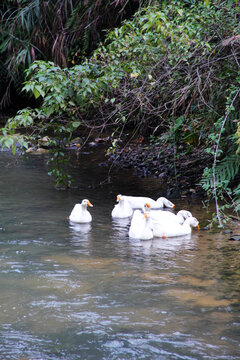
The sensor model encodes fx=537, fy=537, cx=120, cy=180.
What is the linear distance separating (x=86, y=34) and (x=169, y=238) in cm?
761

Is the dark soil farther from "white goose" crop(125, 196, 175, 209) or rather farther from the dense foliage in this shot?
the dense foliage

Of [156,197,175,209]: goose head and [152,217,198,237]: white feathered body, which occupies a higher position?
[156,197,175,209]: goose head

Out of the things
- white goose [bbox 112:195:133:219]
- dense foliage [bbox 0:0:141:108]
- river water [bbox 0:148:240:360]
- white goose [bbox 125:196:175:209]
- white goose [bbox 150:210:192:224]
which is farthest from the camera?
dense foliage [bbox 0:0:141:108]

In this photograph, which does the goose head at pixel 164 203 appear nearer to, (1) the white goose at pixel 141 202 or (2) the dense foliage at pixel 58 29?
(1) the white goose at pixel 141 202

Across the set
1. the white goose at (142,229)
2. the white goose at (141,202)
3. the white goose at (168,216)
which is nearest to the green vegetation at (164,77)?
the white goose at (168,216)

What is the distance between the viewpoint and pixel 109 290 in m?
5.66

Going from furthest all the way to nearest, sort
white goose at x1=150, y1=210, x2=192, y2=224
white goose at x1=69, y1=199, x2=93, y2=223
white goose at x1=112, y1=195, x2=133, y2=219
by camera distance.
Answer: white goose at x1=112, y1=195, x2=133, y2=219
white goose at x1=69, y1=199, x2=93, y2=223
white goose at x1=150, y1=210, x2=192, y2=224

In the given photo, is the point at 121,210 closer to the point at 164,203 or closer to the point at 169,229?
the point at 164,203

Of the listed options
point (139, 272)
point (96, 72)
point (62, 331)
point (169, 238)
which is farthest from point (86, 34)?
point (62, 331)

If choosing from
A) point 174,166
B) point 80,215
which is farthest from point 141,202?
point 80,215

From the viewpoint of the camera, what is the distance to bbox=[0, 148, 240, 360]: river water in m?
4.52

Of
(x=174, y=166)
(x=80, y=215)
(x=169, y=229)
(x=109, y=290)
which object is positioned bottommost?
(x=109, y=290)

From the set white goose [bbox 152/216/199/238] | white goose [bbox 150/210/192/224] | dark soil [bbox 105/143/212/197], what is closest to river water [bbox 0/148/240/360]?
white goose [bbox 152/216/199/238]

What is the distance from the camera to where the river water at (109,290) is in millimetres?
4516
